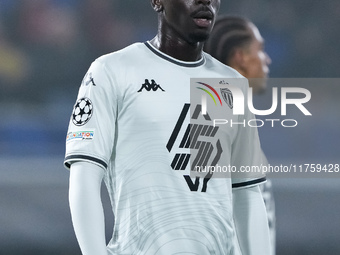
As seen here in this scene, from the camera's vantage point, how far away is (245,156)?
7.30ft

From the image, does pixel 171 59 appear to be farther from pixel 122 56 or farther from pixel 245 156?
pixel 245 156

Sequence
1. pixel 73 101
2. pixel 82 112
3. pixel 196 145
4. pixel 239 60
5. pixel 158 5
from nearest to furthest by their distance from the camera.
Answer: pixel 82 112
pixel 196 145
pixel 158 5
pixel 239 60
pixel 73 101

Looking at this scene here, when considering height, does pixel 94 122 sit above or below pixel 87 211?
above

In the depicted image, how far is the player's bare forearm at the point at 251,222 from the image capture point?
2.19 metres

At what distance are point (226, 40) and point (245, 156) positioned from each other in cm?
144

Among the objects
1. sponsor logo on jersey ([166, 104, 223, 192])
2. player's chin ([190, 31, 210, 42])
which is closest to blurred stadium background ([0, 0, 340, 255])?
sponsor logo on jersey ([166, 104, 223, 192])

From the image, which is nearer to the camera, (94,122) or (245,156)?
(94,122)

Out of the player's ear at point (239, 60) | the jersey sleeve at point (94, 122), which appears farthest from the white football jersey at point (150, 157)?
the player's ear at point (239, 60)

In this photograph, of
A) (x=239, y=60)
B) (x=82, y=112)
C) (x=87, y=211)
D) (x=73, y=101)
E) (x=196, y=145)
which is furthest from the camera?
(x=73, y=101)

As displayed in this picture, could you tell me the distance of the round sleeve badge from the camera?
6.42ft

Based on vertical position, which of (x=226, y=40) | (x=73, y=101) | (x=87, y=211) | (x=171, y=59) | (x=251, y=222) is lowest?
(x=87, y=211)

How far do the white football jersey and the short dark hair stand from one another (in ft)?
4.74

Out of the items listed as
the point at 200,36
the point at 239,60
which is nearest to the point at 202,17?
the point at 200,36

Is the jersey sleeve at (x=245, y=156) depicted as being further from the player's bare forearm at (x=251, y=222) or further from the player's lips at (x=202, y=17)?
the player's lips at (x=202, y=17)
